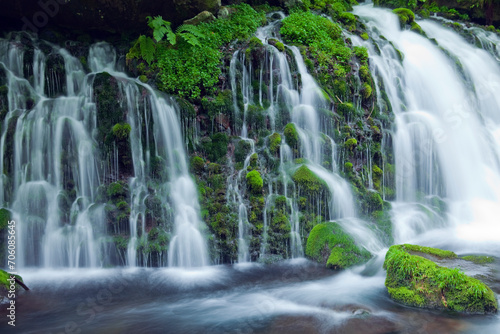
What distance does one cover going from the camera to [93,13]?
10570 mm

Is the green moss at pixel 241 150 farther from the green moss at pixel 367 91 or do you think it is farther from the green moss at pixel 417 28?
the green moss at pixel 417 28

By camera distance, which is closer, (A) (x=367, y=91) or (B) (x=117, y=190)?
(B) (x=117, y=190)

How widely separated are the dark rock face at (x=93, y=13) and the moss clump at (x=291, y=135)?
16.7ft

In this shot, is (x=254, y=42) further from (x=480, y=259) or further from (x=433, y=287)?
(x=433, y=287)

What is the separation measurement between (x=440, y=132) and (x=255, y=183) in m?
6.42

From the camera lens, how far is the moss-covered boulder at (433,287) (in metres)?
5.07

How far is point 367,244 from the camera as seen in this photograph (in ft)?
25.5

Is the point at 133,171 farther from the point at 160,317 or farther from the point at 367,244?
the point at 367,244

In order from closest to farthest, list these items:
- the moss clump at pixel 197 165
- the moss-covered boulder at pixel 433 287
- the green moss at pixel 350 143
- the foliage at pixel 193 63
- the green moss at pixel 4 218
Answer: the moss-covered boulder at pixel 433 287 < the green moss at pixel 4 218 < the moss clump at pixel 197 165 < the foliage at pixel 193 63 < the green moss at pixel 350 143

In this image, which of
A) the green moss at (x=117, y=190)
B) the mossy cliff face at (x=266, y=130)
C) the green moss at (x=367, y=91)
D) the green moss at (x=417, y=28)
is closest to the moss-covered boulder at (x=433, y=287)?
the mossy cliff face at (x=266, y=130)

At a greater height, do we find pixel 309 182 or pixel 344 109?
pixel 344 109

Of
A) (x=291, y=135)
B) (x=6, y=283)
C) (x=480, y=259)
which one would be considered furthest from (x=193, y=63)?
(x=480, y=259)

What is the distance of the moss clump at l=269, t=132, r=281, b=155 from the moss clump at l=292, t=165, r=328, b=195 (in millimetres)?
912

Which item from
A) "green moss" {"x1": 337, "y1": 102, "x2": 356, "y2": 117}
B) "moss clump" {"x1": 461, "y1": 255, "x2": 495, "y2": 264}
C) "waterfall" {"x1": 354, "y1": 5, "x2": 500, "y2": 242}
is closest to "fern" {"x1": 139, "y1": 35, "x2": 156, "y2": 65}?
"green moss" {"x1": 337, "y1": 102, "x2": 356, "y2": 117}
